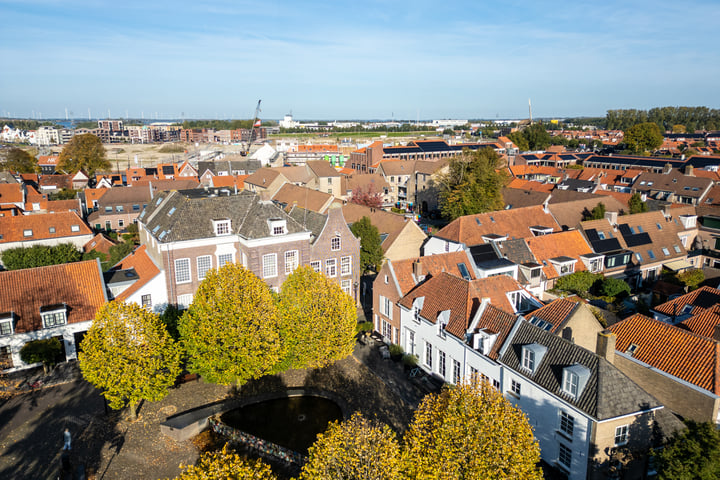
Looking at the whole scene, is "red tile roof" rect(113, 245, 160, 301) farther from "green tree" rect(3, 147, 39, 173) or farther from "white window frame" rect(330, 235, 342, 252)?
"green tree" rect(3, 147, 39, 173)

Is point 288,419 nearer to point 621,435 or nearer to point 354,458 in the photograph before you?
point 354,458

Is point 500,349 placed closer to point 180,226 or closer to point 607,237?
point 180,226

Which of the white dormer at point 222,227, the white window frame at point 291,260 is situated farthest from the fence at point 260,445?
the white dormer at point 222,227

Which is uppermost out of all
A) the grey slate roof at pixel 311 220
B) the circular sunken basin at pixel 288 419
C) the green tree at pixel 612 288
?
the grey slate roof at pixel 311 220

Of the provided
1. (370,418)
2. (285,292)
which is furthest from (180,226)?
(370,418)

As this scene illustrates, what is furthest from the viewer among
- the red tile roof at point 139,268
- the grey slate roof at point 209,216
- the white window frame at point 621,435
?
the grey slate roof at point 209,216

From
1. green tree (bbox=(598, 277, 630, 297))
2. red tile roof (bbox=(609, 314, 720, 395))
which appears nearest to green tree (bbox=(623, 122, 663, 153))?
green tree (bbox=(598, 277, 630, 297))

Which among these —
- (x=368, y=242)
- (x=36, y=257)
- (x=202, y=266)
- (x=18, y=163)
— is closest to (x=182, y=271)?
(x=202, y=266)

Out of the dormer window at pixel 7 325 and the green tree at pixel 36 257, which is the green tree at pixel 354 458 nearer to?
the dormer window at pixel 7 325
